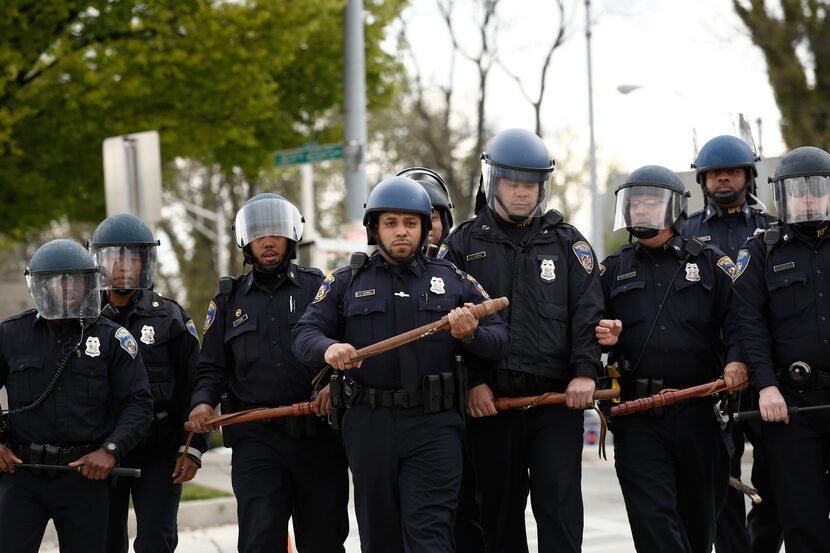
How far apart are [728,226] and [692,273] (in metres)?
1.08

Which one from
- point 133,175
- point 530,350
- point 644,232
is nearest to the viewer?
point 530,350

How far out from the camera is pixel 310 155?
14477mm

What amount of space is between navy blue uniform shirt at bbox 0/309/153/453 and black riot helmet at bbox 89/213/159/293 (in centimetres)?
63

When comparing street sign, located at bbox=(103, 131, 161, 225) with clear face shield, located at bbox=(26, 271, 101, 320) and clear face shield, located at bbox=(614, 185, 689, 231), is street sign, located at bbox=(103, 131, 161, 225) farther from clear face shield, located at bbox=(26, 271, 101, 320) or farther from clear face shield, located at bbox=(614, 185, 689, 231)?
clear face shield, located at bbox=(614, 185, 689, 231)

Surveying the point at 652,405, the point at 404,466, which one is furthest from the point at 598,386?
the point at 404,466

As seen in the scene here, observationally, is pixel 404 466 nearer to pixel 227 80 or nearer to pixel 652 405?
pixel 652 405

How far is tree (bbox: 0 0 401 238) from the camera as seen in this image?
44.2 feet

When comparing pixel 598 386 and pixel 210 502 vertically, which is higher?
pixel 598 386

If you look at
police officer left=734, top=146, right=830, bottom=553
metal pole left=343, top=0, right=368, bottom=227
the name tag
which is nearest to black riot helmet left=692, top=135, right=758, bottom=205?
police officer left=734, top=146, right=830, bottom=553

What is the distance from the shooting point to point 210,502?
10328 millimetres

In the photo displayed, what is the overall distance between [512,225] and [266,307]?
137cm

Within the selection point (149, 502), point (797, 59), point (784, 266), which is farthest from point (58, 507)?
point (797, 59)

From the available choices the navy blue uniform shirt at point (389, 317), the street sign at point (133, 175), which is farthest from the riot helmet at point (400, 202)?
the street sign at point (133, 175)

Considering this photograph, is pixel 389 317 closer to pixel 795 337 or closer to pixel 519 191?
pixel 519 191
